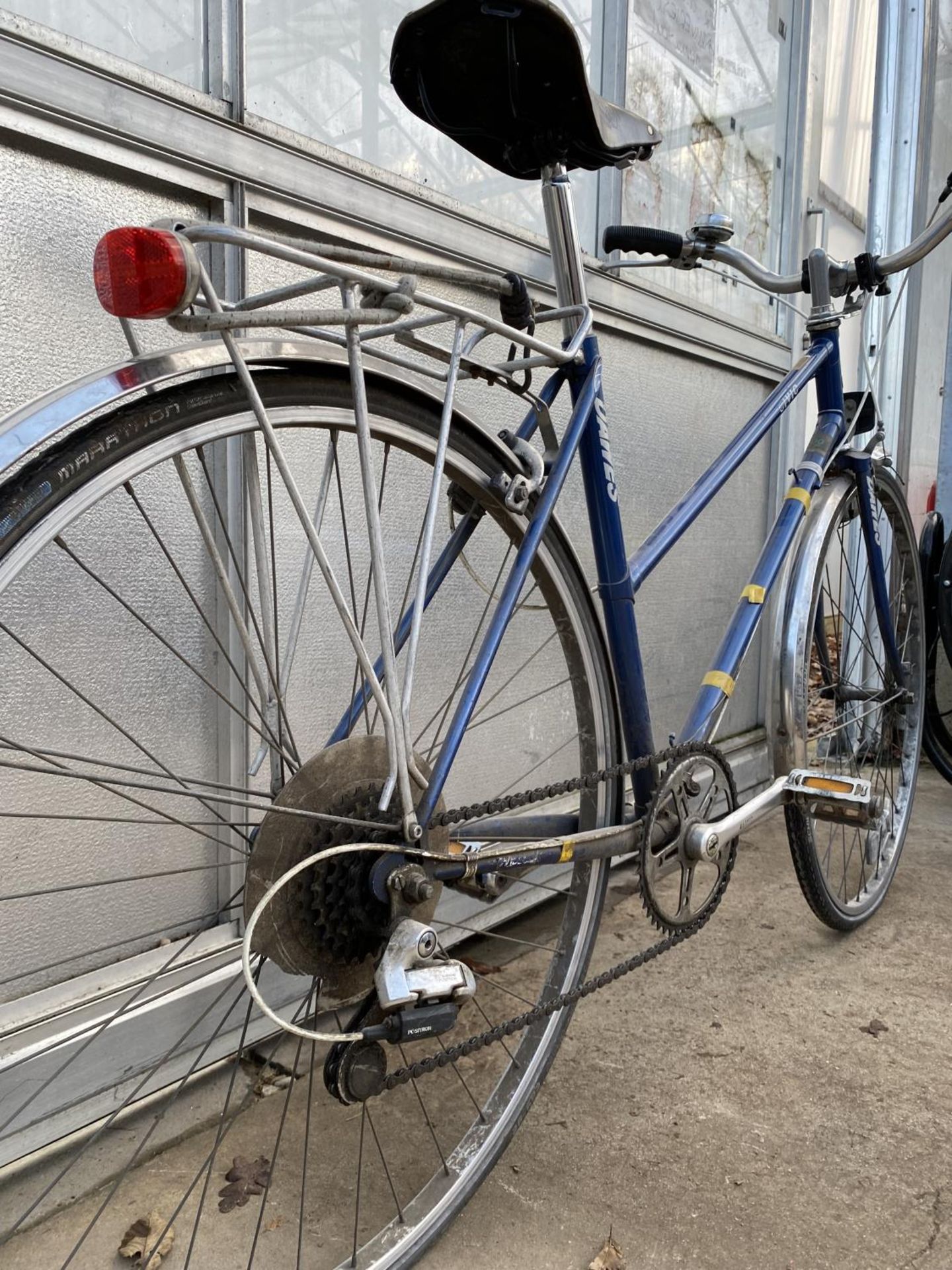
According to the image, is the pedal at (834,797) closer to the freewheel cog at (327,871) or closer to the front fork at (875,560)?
the front fork at (875,560)

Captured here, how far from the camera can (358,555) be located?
71.8 inches

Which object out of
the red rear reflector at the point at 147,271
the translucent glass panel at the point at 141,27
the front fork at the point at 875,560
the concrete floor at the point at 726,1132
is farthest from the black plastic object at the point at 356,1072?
the front fork at the point at 875,560

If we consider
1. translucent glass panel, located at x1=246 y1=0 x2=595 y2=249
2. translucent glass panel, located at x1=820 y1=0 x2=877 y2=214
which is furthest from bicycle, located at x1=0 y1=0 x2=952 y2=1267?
translucent glass panel, located at x1=820 y1=0 x2=877 y2=214

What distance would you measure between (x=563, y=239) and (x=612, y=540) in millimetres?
439

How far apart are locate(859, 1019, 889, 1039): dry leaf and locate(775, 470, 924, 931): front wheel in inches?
11.3

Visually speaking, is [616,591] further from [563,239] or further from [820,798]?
[820,798]

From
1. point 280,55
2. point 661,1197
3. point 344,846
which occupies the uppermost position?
point 280,55

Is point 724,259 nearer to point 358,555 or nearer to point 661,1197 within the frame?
point 358,555

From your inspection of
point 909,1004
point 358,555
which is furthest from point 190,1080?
point 909,1004

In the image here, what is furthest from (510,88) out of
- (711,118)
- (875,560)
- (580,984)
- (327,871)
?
(711,118)

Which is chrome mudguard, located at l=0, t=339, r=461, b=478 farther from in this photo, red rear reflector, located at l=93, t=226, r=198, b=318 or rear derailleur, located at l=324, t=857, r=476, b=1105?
rear derailleur, located at l=324, t=857, r=476, b=1105

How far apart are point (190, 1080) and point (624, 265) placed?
1.60 meters

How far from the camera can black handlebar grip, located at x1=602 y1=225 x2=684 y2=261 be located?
1.81 meters

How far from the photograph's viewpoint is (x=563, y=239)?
56.2 inches
